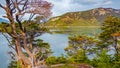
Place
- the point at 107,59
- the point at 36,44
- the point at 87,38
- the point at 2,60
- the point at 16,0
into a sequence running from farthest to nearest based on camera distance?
the point at 2,60 < the point at 87,38 < the point at 36,44 < the point at 107,59 < the point at 16,0

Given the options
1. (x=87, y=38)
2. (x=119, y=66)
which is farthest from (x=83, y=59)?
(x=87, y=38)

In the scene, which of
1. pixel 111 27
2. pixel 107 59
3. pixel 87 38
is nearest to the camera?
pixel 107 59

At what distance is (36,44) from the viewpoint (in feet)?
112

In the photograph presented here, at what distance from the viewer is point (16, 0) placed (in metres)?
15.7

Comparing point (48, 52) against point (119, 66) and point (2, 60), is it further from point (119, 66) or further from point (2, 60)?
point (2, 60)

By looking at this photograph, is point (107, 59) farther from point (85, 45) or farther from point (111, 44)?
point (85, 45)

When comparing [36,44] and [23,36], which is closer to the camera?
[23,36]

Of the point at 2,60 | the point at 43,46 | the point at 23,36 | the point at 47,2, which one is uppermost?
the point at 47,2

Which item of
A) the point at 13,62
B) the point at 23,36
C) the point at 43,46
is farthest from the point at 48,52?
the point at 23,36

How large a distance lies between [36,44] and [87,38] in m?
15.0

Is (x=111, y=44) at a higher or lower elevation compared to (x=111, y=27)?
lower

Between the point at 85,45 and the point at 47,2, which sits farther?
the point at 85,45

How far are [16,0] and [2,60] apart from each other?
136 ft

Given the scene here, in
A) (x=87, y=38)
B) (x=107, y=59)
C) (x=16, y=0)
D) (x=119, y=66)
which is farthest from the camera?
(x=87, y=38)
